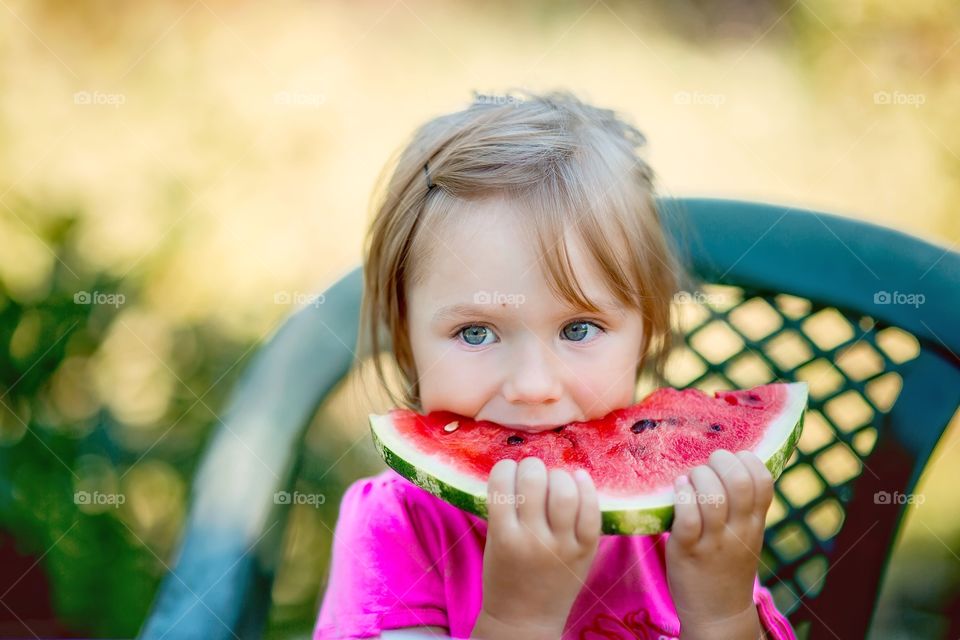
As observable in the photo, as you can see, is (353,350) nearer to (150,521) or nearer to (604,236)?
(604,236)

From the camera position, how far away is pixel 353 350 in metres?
1.96

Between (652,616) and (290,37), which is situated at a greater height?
(290,37)

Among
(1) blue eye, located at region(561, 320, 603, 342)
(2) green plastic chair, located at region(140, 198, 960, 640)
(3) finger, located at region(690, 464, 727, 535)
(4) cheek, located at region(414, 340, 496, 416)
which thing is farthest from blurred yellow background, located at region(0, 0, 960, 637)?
(3) finger, located at region(690, 464, 727, 535)

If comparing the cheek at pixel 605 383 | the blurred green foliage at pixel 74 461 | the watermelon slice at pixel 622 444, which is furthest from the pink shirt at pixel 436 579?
the blurred green foliage at pixel 74 461

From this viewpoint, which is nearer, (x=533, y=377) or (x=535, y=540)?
(x=535, y=540)

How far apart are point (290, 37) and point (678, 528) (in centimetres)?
237

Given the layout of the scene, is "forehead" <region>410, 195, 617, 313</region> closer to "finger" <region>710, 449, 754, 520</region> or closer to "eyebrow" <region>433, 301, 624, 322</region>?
"eyebrow" <region>433, 301, 624, 322</region>

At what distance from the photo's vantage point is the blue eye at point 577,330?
158 centimetres

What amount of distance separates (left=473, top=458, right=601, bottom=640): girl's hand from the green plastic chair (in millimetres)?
602

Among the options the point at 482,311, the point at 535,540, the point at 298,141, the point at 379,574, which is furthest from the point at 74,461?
the point at 535,540

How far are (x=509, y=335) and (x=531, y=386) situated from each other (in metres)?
0.12

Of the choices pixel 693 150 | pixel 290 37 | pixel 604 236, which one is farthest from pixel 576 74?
pixel 604 236

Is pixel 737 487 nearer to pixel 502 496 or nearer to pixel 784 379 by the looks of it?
pixel 502 496

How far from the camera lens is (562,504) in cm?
134
